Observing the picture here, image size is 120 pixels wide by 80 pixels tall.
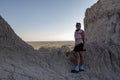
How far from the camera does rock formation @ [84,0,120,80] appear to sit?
10.6m

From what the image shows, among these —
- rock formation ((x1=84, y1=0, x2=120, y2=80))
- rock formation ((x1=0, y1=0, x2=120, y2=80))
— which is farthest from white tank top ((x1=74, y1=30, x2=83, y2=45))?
rock formation ((x1=84, y1=0, x2=120, y2=80))

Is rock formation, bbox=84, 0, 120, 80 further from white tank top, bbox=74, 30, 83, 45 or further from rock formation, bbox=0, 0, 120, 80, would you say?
white tank top, bbox=74, 30, 83, 45

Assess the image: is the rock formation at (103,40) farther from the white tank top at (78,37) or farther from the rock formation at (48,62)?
the white tank top at (78,37)

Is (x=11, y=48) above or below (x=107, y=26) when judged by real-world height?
below

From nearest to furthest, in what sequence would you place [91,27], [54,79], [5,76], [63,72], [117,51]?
[5,76]
[54,79]
[63,72]
[117,51]
[91,27]

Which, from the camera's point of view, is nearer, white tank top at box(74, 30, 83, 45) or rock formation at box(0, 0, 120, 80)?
rock formation at box(0, 0, 120, 80)

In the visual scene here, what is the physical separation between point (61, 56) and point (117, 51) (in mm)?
2569

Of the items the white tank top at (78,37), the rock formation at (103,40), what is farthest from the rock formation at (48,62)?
the white tank top at (78,37)

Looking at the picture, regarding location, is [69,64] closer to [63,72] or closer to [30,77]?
[63,72]

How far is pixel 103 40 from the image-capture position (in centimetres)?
1424

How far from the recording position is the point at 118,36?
45.8 ft

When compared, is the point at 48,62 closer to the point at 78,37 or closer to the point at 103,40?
the point at 78,37

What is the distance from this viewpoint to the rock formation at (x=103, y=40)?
10602 millimetres

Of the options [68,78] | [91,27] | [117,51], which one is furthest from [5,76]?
[91,27]
